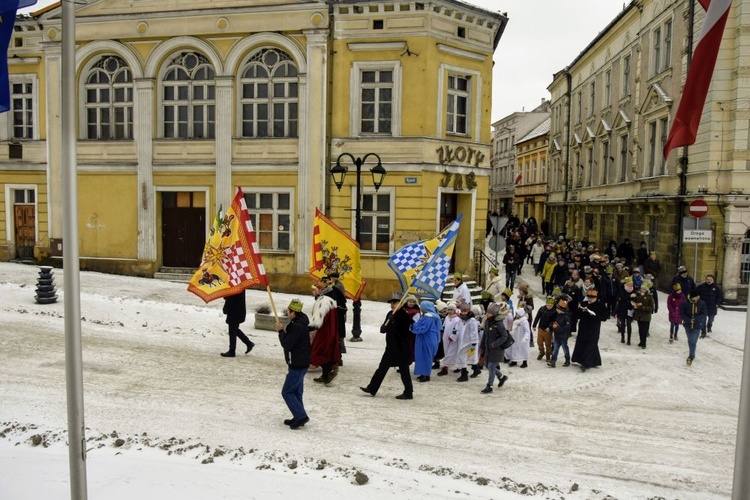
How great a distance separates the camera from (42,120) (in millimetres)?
21297

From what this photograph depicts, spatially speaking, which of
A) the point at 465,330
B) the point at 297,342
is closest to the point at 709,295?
the point at 465,330

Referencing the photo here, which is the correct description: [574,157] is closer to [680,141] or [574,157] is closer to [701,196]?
[701,196]

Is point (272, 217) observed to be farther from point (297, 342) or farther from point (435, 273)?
point (297, 342)

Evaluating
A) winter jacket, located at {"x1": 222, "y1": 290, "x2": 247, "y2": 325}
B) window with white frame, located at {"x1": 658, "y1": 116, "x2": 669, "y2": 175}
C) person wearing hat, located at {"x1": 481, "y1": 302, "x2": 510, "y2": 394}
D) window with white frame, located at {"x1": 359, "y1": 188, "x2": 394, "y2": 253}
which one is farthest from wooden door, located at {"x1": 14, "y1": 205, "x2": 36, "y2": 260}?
window with white frame, located at {"x1": 658, "y1": 116, "x2": 669, "y2": 175}

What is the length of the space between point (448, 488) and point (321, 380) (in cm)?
436

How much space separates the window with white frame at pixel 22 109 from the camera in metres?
21.3

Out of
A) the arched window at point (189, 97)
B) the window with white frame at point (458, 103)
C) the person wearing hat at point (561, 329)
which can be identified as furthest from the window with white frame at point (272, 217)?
the person wearing hat at point (561, 329)

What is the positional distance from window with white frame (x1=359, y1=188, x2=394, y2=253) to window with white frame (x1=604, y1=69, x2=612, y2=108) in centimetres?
1945

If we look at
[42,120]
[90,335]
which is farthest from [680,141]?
[42,120]

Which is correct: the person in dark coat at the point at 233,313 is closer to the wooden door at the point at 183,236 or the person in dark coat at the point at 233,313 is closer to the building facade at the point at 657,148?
the wooden door at the point at 183,236

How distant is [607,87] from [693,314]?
76.9ft

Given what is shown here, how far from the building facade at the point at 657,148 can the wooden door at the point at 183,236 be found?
15703 mm

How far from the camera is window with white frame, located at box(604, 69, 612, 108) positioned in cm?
3266

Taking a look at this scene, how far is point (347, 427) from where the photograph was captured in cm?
843
